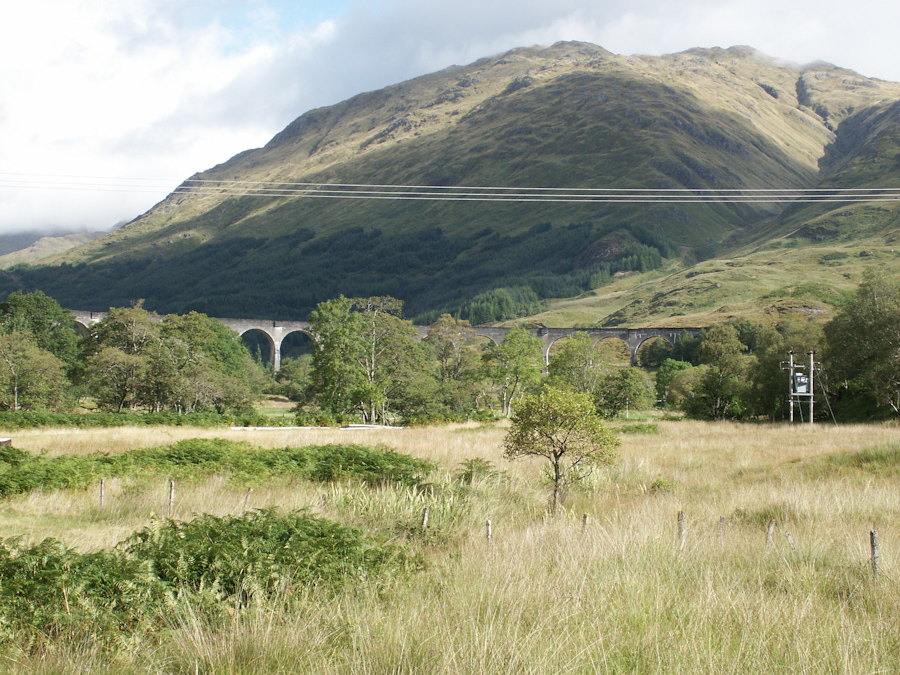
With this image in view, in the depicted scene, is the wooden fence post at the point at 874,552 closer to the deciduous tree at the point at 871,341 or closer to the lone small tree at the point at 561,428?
the lone small tree at the point at 561,428

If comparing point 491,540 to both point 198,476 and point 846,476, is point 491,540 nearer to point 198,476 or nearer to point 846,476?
point 198,476

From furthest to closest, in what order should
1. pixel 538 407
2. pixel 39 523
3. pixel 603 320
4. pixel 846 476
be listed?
pixel 603 320 < pixel 846 476 < pixel 538 407 < pixel 39 523

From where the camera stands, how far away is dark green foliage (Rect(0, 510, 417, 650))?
4746mm

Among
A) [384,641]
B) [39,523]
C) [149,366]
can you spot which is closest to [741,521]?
[384,641]

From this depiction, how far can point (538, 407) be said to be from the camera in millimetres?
13414

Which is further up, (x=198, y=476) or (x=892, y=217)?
(x=892, y=217)

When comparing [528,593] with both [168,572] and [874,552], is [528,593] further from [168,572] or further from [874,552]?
[874,552]

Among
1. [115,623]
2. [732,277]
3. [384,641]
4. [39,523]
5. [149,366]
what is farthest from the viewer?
[732,277]

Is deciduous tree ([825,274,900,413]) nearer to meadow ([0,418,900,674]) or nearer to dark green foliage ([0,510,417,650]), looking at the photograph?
meadow ([0,418,900,674])

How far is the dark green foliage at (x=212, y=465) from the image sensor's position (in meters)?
11.9

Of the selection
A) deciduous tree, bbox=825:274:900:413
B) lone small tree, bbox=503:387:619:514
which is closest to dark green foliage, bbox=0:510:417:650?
lone small tree, bbox=503:387:619:514

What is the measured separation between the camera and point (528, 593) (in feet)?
17.6

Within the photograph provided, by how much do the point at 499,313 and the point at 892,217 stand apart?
103 metres

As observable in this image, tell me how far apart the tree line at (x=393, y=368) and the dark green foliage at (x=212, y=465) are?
23554 millimetres
